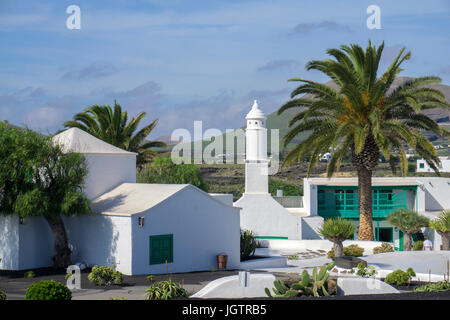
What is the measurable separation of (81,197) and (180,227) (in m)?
3.86

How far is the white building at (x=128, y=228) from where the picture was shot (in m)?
22.8

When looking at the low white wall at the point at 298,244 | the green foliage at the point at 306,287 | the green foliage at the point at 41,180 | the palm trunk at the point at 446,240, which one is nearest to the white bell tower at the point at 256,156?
the low white wall at the point at 298,244

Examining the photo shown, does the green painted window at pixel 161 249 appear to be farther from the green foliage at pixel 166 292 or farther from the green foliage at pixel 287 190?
the green foliage at pixel 287 190

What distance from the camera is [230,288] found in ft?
54.1

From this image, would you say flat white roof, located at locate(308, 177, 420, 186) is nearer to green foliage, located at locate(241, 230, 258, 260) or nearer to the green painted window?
green foliage, located at locate(241, 230, 258, 260)

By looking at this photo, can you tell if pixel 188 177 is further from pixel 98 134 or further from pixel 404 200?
pixel 404 200

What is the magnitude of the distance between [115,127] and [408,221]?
18.3m

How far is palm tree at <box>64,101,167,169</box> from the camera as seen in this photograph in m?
38.0

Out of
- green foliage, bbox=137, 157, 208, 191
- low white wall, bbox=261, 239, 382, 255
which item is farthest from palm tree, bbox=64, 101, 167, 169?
low white wall, bbox=261, 239, 382, 255

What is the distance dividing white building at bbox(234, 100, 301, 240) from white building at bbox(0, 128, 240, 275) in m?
11.4

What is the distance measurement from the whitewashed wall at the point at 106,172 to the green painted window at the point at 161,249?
12.8 ft

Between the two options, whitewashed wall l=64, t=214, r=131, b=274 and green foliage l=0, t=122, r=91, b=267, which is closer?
green foliage l=0, t=122, r=91, b=267

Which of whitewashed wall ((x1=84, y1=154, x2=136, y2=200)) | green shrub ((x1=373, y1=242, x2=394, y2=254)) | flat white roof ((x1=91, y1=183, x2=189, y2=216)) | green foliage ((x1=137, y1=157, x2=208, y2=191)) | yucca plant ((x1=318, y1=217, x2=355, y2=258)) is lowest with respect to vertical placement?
green shrub ((x1=373, y1=242, x2=394, y2=254))
